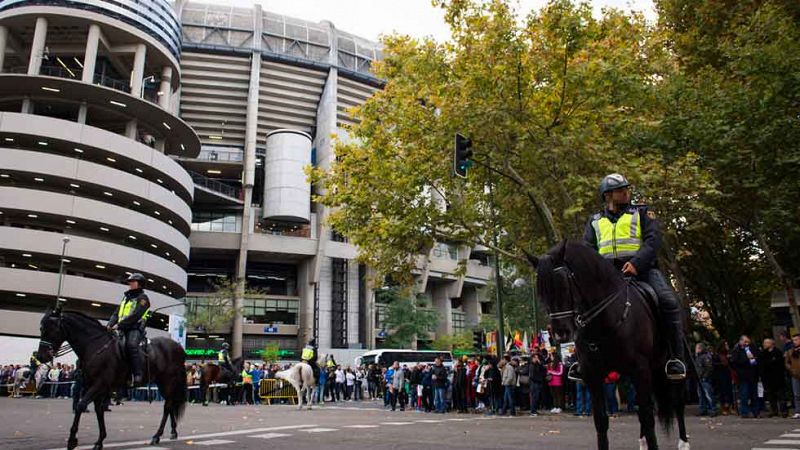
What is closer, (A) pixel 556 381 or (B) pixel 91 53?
(A) pixel 556 381

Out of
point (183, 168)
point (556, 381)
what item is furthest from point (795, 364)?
point (183, 168)

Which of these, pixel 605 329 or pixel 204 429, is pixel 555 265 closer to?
pixel 605 329

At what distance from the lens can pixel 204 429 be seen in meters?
10.9

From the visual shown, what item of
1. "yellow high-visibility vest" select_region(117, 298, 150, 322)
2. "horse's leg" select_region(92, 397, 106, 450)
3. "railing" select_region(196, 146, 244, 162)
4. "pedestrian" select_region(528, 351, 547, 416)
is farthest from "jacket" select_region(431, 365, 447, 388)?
"railing" select_region(196, 146, 244, 162)

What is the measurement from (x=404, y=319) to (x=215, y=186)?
2435cm

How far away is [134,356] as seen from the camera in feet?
28.0

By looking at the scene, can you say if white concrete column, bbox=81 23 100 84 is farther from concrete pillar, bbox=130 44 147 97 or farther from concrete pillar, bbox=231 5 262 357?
concrete pillar, bbox=231 5 262 357

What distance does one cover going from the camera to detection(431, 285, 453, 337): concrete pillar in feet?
251

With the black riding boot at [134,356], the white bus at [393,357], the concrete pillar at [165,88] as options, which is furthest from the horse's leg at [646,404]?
the concrete pillar at [165,88]

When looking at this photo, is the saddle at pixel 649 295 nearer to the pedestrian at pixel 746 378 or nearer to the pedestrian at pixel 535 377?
the pedestrian at pixel 746 378

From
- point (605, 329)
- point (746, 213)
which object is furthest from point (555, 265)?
point (746, 213)

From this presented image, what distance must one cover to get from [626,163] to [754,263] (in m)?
12.5

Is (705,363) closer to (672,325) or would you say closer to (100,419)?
(672,325)

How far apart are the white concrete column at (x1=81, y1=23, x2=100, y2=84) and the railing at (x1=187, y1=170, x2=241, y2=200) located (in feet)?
57.9
